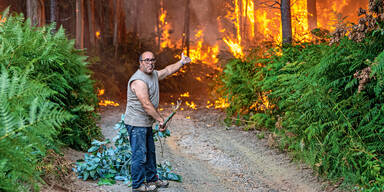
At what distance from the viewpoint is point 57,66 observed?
7590mm

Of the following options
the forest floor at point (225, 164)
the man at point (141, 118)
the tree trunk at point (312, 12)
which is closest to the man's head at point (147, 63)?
the man at point (141, 118)

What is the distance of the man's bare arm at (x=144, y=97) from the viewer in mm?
Answer: 5957

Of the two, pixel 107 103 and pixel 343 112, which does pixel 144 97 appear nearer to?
pixel 343 112

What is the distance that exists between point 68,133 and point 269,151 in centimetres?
443

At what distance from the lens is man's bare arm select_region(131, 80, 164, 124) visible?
5.96 metres

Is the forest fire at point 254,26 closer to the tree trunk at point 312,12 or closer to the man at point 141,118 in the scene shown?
the tree trunk at point 312,12

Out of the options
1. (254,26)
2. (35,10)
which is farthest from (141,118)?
(254,26)

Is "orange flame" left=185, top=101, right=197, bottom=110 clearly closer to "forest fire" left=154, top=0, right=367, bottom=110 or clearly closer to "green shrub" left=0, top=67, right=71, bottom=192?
"forest fire" left=154, top=0, right=367, bottom=110

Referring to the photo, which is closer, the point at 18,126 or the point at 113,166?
the point at 18,126

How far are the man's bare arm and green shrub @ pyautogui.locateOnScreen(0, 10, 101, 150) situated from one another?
951 mm

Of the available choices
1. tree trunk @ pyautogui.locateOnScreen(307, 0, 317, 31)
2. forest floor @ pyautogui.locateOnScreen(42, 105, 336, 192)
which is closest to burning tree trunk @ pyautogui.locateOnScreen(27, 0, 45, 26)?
forest floor @ pyautogui.locateOnScreen(42, 105, 336, 192)

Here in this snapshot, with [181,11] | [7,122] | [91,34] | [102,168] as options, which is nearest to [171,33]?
[181,11]

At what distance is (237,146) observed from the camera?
1002 cm

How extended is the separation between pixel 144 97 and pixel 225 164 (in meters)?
3.57
